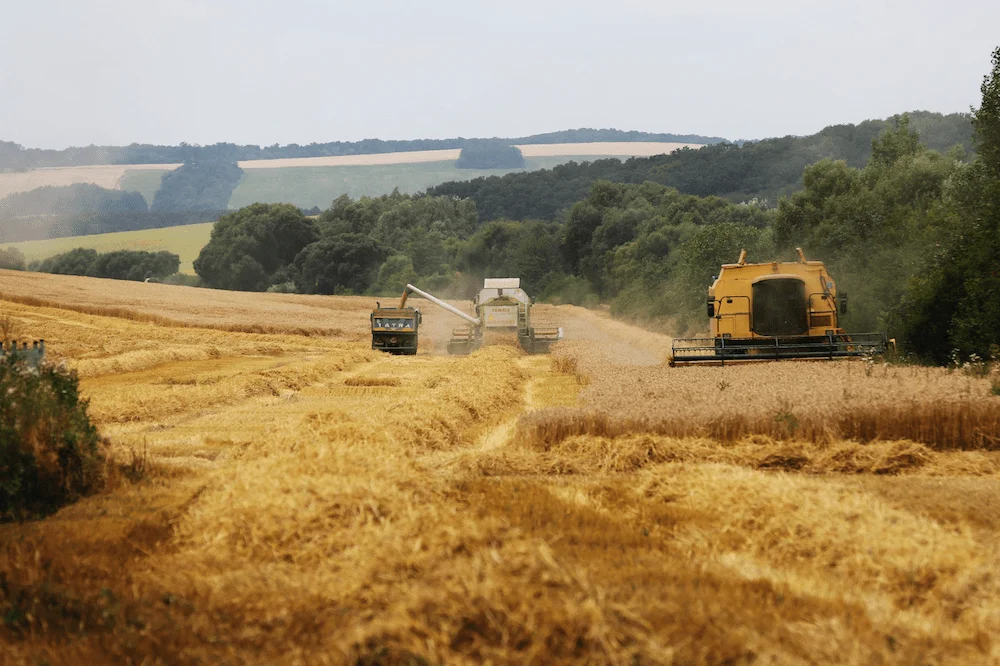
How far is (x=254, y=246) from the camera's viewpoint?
120 meters

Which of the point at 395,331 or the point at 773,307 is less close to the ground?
the point at 773,307

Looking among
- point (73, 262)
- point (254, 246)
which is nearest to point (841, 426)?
point (73, 262)

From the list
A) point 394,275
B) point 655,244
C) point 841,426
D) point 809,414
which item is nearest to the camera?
point 841,426

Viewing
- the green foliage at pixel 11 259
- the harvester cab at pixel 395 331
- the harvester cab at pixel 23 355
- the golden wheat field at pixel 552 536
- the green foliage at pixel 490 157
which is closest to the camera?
the golden wheat field at pixel 552 536

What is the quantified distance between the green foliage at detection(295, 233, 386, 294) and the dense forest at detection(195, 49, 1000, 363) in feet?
0.55

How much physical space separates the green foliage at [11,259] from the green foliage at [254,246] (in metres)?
32.2

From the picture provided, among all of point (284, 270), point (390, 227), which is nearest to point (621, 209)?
point (390, 227)

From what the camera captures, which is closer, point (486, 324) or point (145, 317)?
point (486, 324)

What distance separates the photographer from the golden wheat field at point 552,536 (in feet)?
22.1

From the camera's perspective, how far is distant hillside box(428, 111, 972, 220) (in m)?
113

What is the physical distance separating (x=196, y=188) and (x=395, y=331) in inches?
4225

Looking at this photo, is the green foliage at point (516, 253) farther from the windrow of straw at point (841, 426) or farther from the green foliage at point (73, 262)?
the windrow of straw at point (841, 426)

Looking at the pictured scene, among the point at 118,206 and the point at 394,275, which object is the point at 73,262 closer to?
the point at 118,206

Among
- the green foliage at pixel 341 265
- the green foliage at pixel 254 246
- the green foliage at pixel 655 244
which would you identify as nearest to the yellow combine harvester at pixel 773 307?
the green foliage at pixel 655 244
